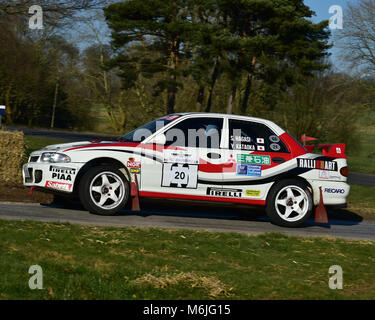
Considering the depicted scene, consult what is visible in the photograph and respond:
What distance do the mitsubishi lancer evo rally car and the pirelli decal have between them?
0.02 m

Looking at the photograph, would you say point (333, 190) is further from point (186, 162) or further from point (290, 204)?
point (186, 162)

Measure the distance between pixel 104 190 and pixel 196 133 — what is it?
5.71 feet

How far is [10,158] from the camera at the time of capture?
11023mm

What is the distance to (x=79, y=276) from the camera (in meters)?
4.78

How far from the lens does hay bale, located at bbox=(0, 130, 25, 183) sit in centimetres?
1101

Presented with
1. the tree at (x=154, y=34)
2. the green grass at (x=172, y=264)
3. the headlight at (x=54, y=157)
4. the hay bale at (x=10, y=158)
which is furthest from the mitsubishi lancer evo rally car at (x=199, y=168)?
the tree at (x=154, y=34)

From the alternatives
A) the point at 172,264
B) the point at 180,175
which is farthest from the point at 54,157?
the point at 172,264

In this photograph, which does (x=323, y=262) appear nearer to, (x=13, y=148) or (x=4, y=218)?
(x=4, y=218)

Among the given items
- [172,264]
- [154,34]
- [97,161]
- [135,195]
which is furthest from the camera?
[154,34]

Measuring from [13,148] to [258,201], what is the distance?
5.36 m

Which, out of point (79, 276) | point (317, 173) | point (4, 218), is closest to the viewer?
point (79, 276)

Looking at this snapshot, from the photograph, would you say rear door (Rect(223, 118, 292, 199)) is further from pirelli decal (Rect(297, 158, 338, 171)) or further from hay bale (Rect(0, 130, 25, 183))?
hay bale (Rect(0, 130, 25, 183))

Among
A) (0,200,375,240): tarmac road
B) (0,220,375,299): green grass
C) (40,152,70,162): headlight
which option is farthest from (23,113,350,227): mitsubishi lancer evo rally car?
(0,220,375,299): green grass

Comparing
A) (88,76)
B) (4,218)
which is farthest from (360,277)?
(88,76)
